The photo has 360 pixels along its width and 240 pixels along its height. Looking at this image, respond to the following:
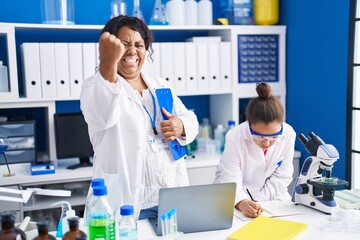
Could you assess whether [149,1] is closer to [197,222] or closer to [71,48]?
[71,48]

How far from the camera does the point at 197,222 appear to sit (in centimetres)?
158

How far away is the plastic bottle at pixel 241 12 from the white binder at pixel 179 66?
51 cm

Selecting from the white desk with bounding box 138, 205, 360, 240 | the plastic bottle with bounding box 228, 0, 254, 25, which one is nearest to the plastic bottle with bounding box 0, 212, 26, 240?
the white desk with bounding box 138, 205, 360, 240

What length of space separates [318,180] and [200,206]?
1.82 feet

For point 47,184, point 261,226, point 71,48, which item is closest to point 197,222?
point 261,226

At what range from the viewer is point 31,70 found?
112 inches

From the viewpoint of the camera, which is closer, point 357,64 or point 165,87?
point 165,87

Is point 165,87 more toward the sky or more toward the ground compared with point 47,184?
more toward the sky

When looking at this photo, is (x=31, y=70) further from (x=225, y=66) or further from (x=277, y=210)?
(x=277, y=210)

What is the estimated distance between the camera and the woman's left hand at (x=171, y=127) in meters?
1.76

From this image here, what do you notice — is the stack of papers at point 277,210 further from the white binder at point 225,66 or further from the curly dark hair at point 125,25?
the white binder at point 225,66

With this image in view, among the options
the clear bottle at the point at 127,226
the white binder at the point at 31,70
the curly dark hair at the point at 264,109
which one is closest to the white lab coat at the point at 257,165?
the curly dark hair at the point at 264,109

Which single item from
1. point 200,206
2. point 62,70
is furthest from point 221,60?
point 200,206

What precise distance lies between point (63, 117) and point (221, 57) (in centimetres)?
120
